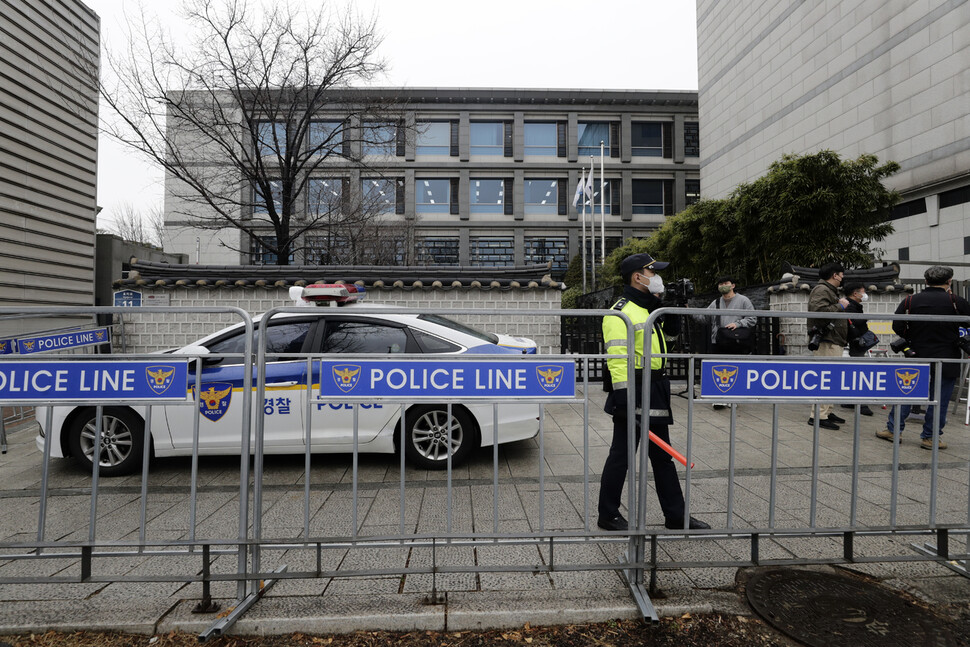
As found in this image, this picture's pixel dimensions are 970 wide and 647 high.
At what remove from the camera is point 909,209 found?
15680mm

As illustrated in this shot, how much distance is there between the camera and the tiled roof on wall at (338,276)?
34.1ft

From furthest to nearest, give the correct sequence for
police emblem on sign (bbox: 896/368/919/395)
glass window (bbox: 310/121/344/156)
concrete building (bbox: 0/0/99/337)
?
1. glass window (bbox: 310/121/344/156)
2. concrete building (bbox: 0/0/99/337)
3. police emblem on sign (bbox: 896/368/919/395)

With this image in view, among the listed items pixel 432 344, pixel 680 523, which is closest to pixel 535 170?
pixel 432 344

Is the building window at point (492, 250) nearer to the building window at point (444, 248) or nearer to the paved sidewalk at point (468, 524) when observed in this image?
the building window at point (444, 248)

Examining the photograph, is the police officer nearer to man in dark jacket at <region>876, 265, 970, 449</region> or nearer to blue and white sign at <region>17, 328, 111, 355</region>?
man in dark jacket at <region>876, 265, 970, 449</region>

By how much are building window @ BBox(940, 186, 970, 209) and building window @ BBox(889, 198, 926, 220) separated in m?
0.61

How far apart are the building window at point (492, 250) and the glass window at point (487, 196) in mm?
2102

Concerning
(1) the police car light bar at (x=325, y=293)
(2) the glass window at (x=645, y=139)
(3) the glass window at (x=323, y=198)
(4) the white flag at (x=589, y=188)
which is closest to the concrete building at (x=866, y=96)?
(4) the white flag at (x=589, y=188)

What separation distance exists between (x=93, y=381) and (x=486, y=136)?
110ft

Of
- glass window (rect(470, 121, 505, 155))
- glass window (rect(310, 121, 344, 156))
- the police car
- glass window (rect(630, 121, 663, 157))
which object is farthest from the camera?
glass window (rect(630, 121, 663, 157))

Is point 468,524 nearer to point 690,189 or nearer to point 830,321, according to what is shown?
point 830,321

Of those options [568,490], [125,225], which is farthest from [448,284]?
[125,225]

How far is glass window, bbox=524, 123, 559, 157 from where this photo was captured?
33188 millimetres

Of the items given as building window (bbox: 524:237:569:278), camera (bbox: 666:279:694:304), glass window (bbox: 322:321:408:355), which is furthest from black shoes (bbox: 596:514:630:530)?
building window (bbox: 524:237:569:278)
